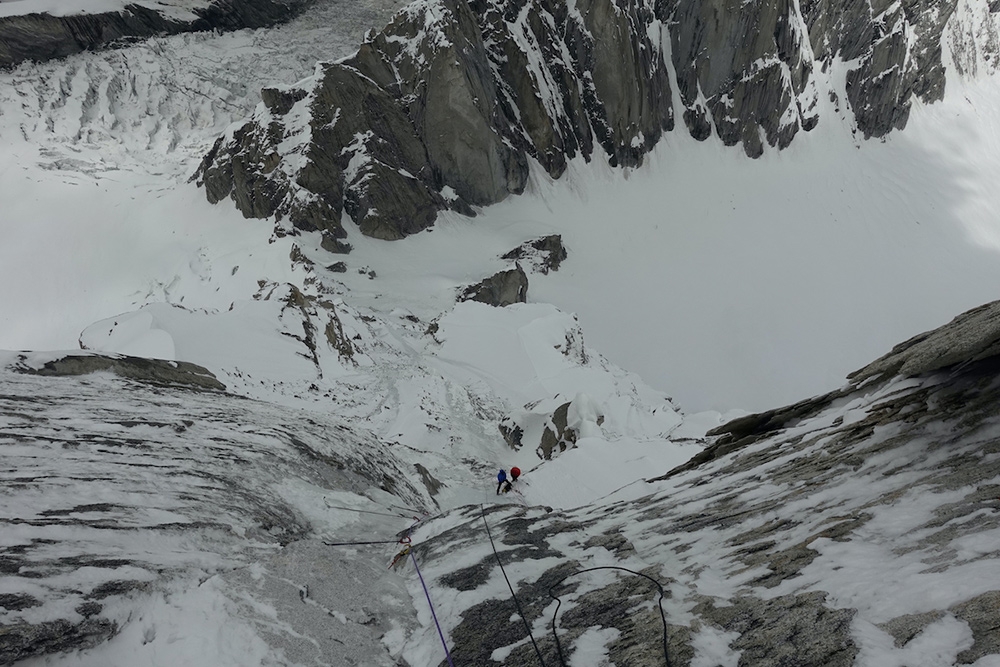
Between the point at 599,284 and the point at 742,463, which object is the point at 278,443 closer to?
the point at 742,463

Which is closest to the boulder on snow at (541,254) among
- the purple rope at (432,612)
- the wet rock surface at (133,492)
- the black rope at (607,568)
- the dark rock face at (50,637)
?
the wet rock surface at (133,492)

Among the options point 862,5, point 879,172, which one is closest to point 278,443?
point 879,172

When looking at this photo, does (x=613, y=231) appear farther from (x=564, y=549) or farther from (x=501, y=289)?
(x=564, y=549)

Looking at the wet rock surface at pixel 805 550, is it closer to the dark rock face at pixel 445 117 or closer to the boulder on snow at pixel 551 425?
the boulder on snow at pixel 551 425

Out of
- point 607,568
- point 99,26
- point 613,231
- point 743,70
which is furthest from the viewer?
point 743,70

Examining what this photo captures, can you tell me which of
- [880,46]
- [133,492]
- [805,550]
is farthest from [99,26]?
[880,46]

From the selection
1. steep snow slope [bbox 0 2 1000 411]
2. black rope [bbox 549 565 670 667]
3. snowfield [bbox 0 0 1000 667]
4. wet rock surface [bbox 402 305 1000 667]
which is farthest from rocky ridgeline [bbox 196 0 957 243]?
black rope [bbox 549 565 670 667]
